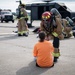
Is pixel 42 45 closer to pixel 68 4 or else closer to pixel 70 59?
pixel 70 59

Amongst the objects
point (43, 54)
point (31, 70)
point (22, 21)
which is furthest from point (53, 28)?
point (22, 21)

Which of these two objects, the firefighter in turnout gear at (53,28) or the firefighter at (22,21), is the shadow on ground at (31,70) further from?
the firefighter at (22,21)

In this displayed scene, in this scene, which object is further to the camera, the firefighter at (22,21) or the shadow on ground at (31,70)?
the firefighter at (22,21)

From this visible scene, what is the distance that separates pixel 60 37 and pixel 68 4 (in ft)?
64.3

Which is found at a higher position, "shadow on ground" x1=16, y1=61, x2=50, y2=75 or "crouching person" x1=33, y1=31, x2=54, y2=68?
"crouching person" x1=33, y1=31, x2=54, y2=68

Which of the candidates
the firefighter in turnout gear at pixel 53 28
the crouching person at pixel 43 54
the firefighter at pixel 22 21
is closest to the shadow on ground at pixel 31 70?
the crouching person at pixel 43 54

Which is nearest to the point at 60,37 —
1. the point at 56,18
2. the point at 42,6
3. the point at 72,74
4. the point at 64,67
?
the point at 56,18

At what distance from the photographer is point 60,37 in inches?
341

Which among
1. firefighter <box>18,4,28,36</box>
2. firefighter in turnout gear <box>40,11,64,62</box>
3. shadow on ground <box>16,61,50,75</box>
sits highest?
firefighter in turnout gear <box>40,11,64,62</box>

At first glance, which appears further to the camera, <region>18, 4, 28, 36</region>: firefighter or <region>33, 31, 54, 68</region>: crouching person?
<region>18, 4, 28, 36</region>: firefighter

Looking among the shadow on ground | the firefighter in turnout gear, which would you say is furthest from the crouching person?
the firefighter in turnout gear

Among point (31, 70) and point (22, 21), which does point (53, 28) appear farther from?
point (22, 21)

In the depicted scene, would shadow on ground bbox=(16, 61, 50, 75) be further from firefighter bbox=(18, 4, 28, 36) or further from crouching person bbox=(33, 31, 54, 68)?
firefighter bbox=(18, 4, 28, 36)

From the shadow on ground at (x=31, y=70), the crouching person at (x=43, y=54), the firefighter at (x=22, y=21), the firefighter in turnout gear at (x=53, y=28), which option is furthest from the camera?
the firefighter at (x=22, y=21)
